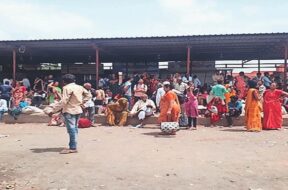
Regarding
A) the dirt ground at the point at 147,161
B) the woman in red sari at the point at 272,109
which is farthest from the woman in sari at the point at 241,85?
the dirt ground at the point at 147,161

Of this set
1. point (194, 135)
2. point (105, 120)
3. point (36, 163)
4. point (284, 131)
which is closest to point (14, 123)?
point (105, 120)

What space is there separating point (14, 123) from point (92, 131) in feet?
13.4

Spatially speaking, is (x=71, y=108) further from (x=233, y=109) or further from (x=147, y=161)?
(x=233, y=109)

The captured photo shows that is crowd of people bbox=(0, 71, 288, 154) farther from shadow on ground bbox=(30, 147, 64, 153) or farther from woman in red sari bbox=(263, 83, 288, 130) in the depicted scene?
shadow on ground bbox=(30, 147, 64, 153)

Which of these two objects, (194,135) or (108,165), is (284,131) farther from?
(108,165)

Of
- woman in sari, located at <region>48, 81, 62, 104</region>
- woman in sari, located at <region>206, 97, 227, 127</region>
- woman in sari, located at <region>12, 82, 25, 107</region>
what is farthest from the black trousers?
woman in sari, located at <region>12, 82, 25, 107</region>

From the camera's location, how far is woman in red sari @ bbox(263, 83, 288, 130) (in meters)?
13.0

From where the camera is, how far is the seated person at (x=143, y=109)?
13547 mm

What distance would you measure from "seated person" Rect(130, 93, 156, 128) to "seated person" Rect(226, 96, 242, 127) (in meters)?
2.40

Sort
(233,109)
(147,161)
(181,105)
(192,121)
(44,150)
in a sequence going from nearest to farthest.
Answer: (147,161), (44,150), (192,121), (233,109), (181,105)

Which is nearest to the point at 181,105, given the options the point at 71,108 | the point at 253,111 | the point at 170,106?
the point at 170,106

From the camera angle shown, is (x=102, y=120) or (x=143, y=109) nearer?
(x=143, y=109)

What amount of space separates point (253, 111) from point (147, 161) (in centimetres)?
589

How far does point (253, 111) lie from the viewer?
12688 mm
